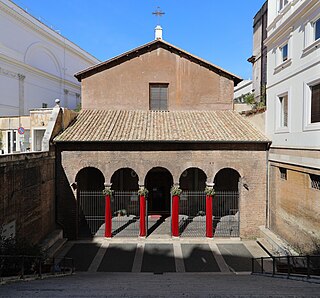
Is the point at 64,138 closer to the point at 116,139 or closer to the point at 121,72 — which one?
the point at 116,139

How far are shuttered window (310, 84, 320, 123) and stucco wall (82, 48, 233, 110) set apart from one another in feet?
27.4

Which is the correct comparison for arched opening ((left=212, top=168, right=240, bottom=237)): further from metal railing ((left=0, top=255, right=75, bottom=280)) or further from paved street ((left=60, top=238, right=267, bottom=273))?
metal railing ((left=0, top=255, right=75, bottom=280))

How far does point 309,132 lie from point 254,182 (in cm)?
502

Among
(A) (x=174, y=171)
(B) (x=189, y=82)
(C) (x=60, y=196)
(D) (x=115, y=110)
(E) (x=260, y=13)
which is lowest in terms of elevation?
(C) (x=60, y=196)

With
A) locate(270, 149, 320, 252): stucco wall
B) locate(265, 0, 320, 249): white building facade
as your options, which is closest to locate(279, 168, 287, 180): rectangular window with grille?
locate(265, 0, 320, 249): white building facade

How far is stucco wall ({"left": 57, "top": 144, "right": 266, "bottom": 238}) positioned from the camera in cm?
1577

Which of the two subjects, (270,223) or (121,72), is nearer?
(270,223)

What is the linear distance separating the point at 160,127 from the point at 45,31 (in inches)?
758

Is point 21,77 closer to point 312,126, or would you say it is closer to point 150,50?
point 150,50

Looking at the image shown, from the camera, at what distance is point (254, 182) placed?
52.7ft

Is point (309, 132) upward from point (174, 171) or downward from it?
upward

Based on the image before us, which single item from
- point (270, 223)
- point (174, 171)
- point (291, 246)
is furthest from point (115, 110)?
point (291, 246)

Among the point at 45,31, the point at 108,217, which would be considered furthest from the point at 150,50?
the point at 45,31

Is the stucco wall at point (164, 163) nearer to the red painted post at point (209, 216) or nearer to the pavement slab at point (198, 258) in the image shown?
the red painted post at point (209, 216)
